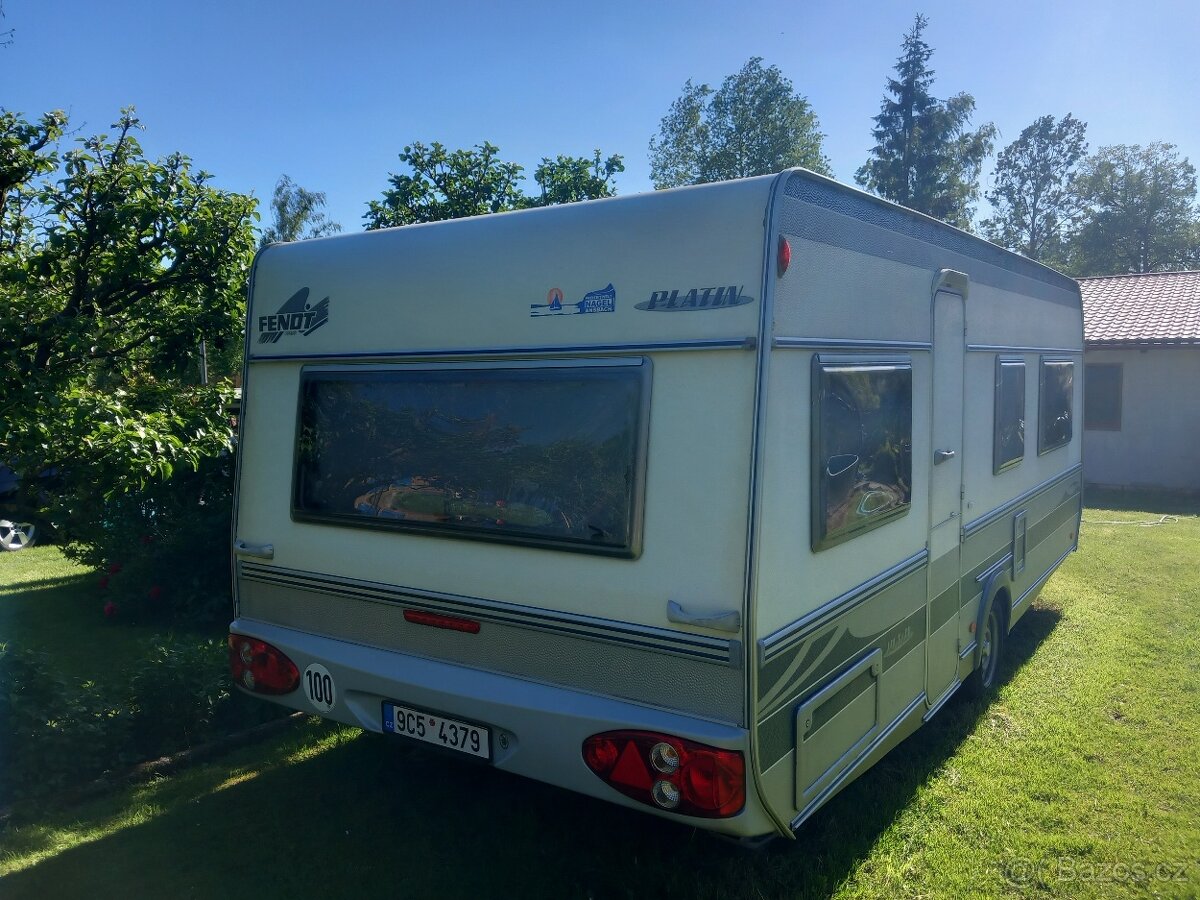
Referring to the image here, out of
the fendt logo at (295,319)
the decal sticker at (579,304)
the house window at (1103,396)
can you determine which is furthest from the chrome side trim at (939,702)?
the house window at (1103,396)

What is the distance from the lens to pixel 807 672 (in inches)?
125

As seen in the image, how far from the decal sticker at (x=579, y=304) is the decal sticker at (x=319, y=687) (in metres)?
1.76

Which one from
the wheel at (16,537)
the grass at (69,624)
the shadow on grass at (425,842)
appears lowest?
A: the shadow on grass at (425,842)

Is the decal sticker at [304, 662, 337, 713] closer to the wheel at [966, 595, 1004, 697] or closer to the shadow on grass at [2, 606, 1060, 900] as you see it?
the shadow on grass at [2, 606, 1060, 900]

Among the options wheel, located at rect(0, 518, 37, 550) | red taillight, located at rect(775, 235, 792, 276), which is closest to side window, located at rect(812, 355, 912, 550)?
red taillight, located at rect(775, 235, 792, 276)

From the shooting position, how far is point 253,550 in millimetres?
4207

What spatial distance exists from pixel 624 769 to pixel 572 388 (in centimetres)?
132

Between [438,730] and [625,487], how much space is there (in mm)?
1265

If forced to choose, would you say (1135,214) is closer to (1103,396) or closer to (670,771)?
(1103,396)

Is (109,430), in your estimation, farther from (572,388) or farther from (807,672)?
(807,672)

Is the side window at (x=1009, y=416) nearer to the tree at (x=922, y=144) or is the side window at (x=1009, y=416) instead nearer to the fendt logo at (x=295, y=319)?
the fendt logo at (x=295, y=319)

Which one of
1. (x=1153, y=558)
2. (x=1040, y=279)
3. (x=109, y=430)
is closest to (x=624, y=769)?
(x=109, y=430)

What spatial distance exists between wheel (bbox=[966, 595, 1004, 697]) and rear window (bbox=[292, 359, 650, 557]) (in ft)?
10.4

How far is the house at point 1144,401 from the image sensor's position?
583 inches
